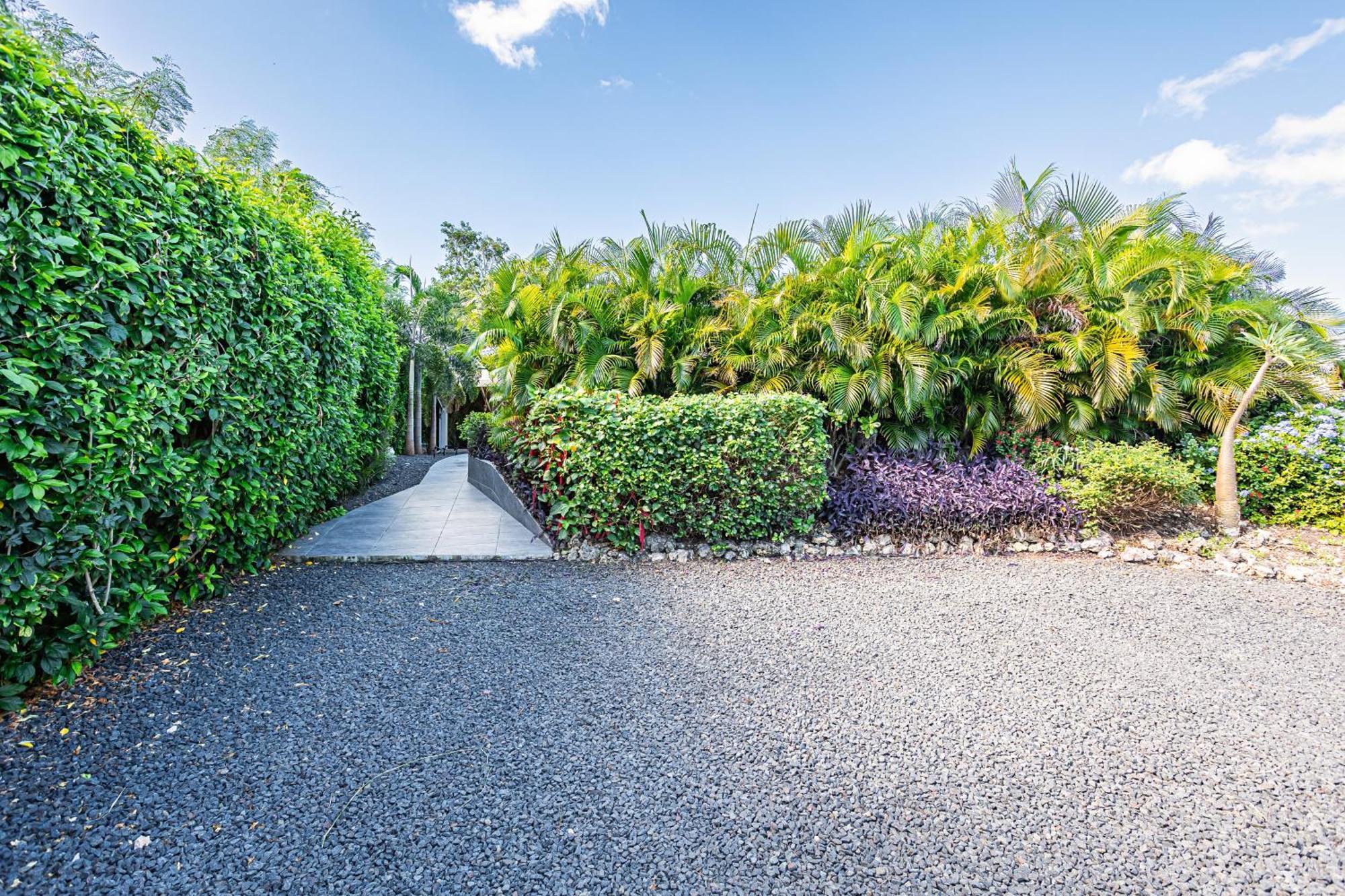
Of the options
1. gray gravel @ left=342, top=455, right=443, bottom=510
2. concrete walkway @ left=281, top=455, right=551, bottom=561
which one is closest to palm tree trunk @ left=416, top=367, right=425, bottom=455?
gray gravel @ left=342, top=455, right=443, bottom=510

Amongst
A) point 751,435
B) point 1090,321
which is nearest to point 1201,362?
point 1090,321

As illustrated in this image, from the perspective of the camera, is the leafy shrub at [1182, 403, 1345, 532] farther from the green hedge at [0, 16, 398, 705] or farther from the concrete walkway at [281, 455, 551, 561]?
the green hedge at [0, 16, 398, 705]

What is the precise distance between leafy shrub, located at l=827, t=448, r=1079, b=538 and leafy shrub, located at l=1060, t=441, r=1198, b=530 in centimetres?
19

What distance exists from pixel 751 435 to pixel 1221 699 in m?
2.89

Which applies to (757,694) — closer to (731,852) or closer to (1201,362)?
(731,852)

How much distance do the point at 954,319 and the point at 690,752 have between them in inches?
180

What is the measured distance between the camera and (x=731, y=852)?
1.48 meters

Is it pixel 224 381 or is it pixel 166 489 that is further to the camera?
pixel 224 381

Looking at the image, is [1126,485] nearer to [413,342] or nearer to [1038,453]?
[1038,453]

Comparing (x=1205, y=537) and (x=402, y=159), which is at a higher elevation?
(x=402, y=159)

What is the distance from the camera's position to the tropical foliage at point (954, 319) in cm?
498

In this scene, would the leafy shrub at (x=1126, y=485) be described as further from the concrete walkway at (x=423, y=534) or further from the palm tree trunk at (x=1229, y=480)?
the concrete walkway at (x=423, y=534)

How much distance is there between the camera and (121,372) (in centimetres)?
220

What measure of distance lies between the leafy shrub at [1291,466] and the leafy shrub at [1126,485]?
2.71 feet
